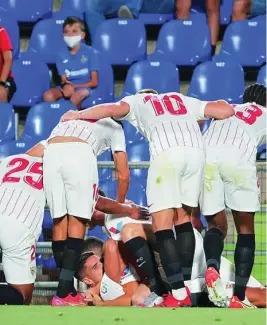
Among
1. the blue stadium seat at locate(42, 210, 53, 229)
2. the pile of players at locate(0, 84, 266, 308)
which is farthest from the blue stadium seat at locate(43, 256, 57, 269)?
the pile of players at locate(0, 84, 266, 308)

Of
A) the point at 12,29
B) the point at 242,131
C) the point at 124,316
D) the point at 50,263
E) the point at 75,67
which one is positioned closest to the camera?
the point at 124,316

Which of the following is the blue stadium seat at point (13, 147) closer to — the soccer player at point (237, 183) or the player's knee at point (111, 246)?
the player's knee at point (111, 246)

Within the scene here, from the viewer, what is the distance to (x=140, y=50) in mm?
9812

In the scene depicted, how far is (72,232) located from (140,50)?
423 cm

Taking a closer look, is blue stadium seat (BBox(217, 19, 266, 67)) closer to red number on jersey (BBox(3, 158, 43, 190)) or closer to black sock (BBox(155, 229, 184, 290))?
red number on jersey (BBox(3, 158, 43, 190))

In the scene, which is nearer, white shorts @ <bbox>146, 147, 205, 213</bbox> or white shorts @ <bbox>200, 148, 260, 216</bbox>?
white shorts @ <bbox>146, 147, 205, 213</bbox>

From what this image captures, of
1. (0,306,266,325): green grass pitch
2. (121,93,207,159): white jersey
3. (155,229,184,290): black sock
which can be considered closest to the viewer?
(0,306,266,325): green grass pitch

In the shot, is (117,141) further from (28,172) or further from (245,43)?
(245,43)

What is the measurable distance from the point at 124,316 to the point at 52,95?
4705mm

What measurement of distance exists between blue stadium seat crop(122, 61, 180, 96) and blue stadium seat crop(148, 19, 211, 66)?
0.96 ft

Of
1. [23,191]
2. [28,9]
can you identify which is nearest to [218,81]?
[28,9]

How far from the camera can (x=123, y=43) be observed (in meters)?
9.81

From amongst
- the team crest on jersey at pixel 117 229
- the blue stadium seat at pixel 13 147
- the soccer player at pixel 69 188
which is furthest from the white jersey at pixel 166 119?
the blue stadium seat at pixel 13 147

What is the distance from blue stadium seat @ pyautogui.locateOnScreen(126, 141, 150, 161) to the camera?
8315 millimetres
